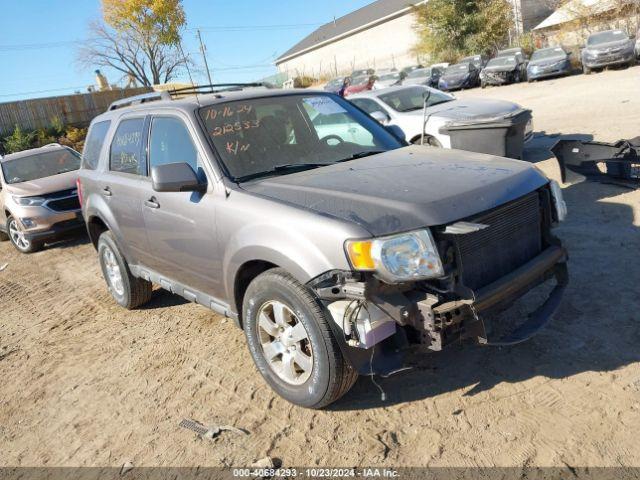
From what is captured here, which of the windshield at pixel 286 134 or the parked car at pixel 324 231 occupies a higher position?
the windshield at pixel 286 134

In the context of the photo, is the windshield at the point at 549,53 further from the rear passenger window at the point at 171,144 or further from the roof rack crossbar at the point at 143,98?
the rear passenger window at the point at 171,144

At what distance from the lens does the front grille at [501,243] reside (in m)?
2.83

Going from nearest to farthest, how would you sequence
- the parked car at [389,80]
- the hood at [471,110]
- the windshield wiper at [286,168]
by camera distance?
the windshield wiper at [286,168] < the hood at [471,110] < the parked car at [389,80]

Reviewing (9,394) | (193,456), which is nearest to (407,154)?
(193,456)

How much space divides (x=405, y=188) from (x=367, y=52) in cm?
4500

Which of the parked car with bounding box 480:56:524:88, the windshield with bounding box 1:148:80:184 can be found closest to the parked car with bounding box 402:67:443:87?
the parked car with bounding box 480:56:524:88

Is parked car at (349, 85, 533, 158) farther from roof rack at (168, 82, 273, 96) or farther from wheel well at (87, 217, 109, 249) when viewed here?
wheel well at (87, 217, 109, 249)

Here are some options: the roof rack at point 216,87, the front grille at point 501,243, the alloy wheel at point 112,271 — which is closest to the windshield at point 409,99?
the roof rack at point 216,87

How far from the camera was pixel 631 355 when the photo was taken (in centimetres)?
321

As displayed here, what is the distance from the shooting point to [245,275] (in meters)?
3.37

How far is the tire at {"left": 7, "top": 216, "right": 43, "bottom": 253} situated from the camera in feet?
28.8

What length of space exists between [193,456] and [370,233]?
1620 mm

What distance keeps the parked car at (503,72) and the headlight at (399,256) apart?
2353 cm

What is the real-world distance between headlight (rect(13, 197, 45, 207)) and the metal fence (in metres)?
19.6
